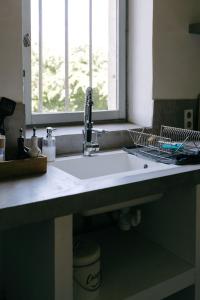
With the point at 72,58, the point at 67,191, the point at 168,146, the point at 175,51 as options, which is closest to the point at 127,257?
the point at 168,146

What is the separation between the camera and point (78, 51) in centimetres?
192

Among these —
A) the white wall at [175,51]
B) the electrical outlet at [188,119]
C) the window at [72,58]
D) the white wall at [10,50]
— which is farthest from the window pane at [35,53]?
the electrical outlet at [188,119]

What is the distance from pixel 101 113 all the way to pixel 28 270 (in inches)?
41.5

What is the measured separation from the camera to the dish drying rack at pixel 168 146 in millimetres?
1500

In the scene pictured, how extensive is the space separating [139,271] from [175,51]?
1.25 metres

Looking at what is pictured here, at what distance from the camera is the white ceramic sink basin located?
1.56 meters

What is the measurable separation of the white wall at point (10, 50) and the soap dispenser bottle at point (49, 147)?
0.20 m

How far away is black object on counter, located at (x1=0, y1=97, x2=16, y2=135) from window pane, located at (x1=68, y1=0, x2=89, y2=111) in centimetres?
56

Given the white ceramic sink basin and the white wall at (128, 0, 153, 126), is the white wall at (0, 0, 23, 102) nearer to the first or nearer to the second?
the white ceramic sink basin

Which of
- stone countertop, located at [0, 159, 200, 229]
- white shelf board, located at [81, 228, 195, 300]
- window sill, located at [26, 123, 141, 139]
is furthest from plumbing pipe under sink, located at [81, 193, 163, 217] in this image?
window sill, located at [26, 123, 141, 139]

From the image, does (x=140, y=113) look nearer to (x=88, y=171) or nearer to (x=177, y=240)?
(x=88, y=171)

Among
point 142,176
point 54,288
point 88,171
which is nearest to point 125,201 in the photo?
point 142,176

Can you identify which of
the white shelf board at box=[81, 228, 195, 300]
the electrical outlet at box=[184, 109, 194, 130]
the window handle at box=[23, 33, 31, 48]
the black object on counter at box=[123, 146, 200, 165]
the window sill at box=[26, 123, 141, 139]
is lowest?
the white shelf board at box=[81, 228, 195, 300]

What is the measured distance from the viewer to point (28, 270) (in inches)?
49.4
